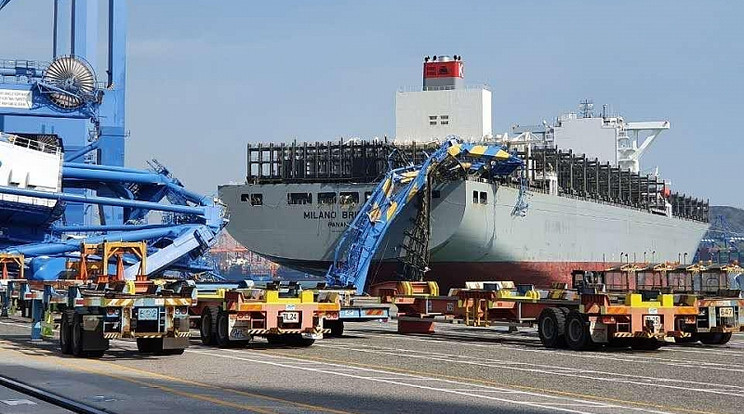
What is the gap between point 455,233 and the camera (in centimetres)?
5306

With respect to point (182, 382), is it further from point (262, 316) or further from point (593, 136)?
point (593, 136)

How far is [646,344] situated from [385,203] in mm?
26949

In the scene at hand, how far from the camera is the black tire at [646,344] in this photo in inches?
885

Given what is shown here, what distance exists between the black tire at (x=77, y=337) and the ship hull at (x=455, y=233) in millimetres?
33858

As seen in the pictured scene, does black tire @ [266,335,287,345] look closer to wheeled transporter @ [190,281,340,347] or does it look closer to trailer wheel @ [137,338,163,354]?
wheeled transporter @ [190,281,340,347]

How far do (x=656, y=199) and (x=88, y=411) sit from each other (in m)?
80.0

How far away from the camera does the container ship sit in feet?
177

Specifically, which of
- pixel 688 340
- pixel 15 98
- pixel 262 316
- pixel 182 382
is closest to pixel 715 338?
pixel 688 340

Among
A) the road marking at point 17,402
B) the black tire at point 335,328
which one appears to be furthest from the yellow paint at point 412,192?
the road marking at point 17,402

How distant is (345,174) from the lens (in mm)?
56312

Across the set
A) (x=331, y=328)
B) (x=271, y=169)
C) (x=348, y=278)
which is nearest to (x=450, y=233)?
(x=348, y=278)

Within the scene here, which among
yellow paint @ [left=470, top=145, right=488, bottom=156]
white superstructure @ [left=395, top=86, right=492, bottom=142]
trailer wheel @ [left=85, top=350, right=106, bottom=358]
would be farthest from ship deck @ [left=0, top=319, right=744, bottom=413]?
white superstructure @ [left=395, top=86, right=492, bottom=142]

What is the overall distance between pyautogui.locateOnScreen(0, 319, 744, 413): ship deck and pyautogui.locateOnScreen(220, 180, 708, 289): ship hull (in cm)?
2956

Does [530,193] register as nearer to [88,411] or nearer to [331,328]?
[331,328]
